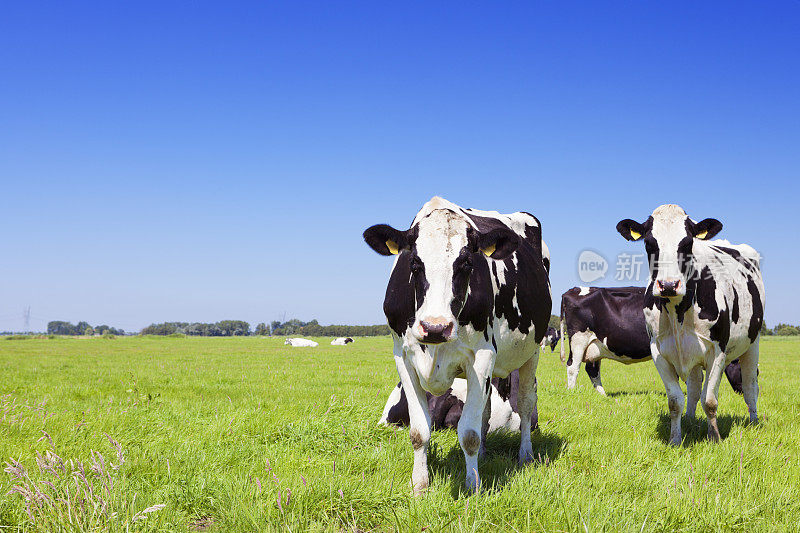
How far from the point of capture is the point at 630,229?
24.8 feet

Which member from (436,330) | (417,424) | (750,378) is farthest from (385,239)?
(750,378)

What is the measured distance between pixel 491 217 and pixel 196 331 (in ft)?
660

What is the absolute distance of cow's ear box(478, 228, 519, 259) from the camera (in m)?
4.77

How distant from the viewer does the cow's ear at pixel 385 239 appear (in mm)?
4762

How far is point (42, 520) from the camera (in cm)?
348

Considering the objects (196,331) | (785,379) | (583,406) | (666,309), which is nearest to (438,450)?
(666,309)

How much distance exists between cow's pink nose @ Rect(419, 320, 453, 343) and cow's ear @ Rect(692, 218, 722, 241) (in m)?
4.70

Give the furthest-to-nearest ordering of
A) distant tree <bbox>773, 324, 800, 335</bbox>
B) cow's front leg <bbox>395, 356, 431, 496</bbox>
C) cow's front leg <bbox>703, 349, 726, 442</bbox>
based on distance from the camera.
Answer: distant tree <bbox>773, 324, 800, 335</bbox> < cow's front leg <bbox>703, 349, 726, 442</bbox> < cow's front leg <bbox>395, 356, 431, 496</bbox>

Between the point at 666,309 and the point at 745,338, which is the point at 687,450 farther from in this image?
the point at 745,338

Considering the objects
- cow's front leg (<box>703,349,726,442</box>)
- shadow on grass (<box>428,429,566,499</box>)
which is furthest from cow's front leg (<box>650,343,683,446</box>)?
shadow on grass (<box>428,429,566,499</box>)

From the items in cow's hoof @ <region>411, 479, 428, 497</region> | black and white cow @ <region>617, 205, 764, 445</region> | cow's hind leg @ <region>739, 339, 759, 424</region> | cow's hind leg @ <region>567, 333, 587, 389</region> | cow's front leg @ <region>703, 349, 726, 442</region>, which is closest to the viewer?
cow's hoof @ <region>411, 479, 428, 497</region>

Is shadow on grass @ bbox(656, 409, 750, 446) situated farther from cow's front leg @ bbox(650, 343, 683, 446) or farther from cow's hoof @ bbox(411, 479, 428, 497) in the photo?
cow's hoof @ bbox(411, 479, 428, 497)

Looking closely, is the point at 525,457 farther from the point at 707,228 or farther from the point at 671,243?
the point at 707,228

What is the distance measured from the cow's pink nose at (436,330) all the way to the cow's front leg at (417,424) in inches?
32.1
